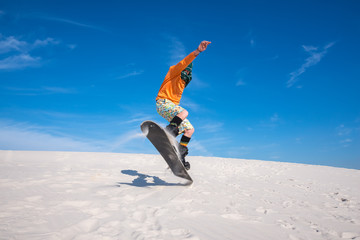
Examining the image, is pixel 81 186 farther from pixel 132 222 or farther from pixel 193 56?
pixel 193 56

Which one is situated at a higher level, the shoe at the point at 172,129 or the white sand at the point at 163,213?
the shoe at the point at 172,129

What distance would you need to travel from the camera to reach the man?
13.5 feet

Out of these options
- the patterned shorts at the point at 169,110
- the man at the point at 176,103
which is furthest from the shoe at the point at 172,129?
the patterned shorts at the point at 169,110

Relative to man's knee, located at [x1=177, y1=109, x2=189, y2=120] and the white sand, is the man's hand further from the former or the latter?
the white sand

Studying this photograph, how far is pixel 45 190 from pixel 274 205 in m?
3.79

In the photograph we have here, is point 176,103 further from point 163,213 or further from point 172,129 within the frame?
point 163,213

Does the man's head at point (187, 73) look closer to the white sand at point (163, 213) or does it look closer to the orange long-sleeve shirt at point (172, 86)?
the orange long-sleeve shirt at point (172, 86)

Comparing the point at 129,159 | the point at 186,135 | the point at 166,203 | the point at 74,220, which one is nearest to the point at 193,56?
the point at 186,135

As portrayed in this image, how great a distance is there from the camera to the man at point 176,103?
4.11m

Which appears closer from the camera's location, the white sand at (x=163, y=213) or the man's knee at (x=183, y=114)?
the white sand at (x=163, y=213)

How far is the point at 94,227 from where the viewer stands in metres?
2.12

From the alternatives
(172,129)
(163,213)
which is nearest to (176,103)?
(172,129)

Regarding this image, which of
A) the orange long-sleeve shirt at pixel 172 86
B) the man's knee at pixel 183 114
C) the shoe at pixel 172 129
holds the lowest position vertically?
the shoe at pixel 172 129

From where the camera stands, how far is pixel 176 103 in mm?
4355
